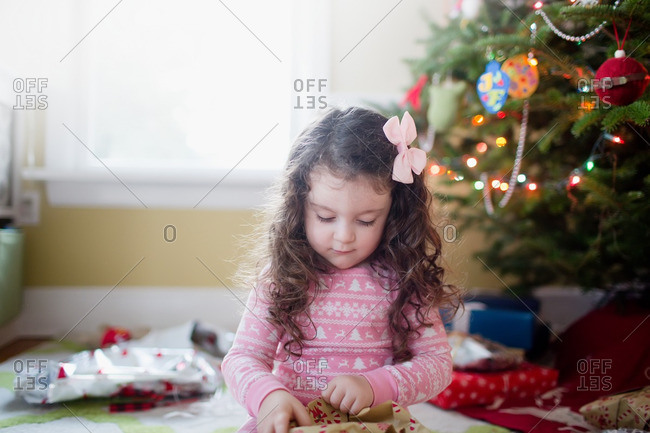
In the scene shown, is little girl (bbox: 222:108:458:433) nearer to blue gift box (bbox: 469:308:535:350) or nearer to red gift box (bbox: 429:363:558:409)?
red gift box (bbox: 429:363:558:409)

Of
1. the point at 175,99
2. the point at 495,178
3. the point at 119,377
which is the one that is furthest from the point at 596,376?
the point at 175,99

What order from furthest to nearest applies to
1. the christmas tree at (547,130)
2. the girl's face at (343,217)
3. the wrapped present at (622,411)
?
1. the christmas tree at (547,130)
2. the wrapped present at (622,411)
3. the girl's face at (343,217)

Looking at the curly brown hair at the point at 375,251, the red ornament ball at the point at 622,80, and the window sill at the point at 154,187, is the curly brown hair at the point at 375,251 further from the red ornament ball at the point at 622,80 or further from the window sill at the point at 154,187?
the window sill at the point at 154,187

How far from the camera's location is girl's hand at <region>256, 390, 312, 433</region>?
72 centimetres

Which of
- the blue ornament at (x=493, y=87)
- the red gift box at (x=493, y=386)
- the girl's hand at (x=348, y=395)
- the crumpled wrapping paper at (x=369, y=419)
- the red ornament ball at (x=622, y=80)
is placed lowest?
the red gift box at (x=493, y=386)

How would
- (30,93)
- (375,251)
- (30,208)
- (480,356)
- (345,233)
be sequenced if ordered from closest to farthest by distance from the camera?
(345,233)
(375,251)
(480,356)
(30,93)
(30,208)

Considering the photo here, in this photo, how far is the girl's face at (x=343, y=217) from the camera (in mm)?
829

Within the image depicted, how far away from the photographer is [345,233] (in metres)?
0.83

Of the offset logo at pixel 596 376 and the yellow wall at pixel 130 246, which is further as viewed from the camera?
the yellow wall at pixel 130 246

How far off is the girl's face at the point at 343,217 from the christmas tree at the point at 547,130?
50 centimetres

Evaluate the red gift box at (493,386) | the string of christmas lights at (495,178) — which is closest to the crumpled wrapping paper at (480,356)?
the red gift box at (493,386)

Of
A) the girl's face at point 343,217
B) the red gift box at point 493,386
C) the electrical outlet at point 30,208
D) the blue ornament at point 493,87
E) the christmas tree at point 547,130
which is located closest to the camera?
the girl's face at point 343,217

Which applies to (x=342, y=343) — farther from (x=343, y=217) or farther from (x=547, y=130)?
(x=547, y=130)

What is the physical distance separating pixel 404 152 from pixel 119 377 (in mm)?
813
